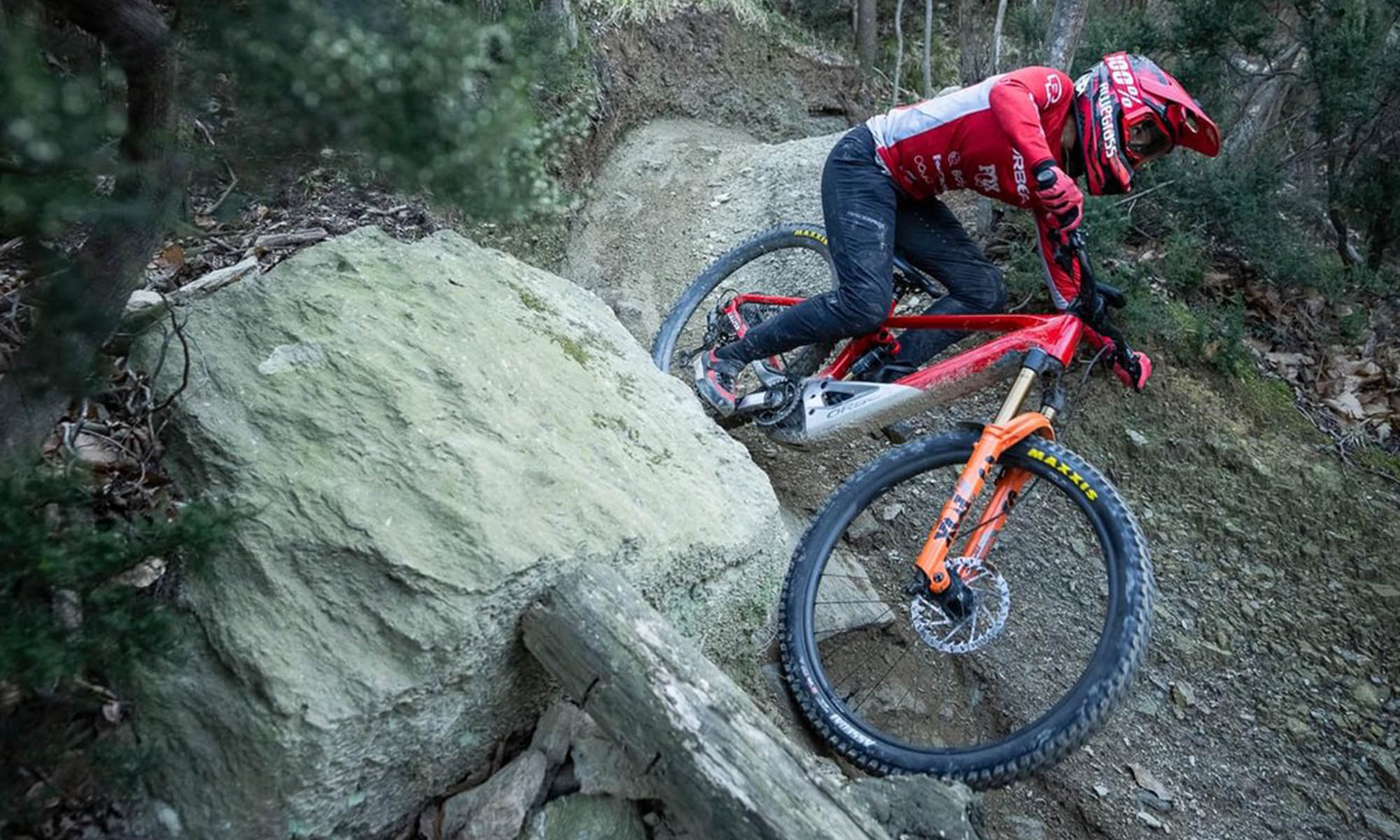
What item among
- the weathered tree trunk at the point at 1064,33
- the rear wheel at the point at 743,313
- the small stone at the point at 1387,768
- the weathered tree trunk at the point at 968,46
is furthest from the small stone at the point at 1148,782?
the weathered tree trunk at the point at 968,46

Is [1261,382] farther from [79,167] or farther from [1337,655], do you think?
[79,167]

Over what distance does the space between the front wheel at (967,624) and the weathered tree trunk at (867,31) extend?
10.4 m

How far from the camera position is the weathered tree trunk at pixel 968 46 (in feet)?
39.9

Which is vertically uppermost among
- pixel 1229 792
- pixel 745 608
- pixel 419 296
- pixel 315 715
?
pixel 419 296

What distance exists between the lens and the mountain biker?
3.64m

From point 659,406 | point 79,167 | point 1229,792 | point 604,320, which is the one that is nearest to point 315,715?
point 79,167

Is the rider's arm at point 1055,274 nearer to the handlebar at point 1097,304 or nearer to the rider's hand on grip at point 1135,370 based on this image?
the handlebar at point 1097,304

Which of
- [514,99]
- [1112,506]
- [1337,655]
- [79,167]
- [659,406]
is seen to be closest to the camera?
[79,167]

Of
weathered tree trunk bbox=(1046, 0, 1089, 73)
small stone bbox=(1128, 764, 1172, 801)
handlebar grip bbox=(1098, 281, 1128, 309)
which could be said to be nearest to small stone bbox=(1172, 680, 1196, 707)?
small stone bbox=(1128, 764, 1172, 801)

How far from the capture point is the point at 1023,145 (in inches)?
144

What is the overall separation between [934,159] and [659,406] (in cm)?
166

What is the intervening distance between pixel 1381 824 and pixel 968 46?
12.0 metres

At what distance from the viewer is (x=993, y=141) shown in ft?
12.8

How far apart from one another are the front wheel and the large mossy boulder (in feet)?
1.23
